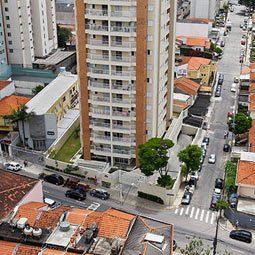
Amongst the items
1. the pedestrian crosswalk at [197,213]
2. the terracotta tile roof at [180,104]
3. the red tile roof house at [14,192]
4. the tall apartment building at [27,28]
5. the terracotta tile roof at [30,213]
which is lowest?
the pedestrian crosswalk at [197,213]

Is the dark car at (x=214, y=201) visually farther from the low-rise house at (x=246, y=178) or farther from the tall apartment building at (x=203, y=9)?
the tall apartment building at (x=203, y=9)

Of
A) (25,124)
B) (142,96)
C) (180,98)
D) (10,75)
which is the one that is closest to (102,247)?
(142,96)

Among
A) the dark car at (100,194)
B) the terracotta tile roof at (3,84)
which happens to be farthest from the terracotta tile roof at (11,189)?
the terracotta tile roof at (3,84)

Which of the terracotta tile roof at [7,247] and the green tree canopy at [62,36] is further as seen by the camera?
the green tree canopy at [62,36]

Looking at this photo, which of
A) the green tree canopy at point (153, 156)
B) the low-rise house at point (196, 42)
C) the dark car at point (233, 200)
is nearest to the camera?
the dark car at point (233, 200)

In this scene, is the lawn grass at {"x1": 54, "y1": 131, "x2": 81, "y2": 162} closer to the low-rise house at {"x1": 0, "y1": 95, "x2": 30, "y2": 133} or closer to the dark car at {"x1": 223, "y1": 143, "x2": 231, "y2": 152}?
the low-rise house at {"x1": 0, "y1": 95, "x2": 30, "y2": 133}

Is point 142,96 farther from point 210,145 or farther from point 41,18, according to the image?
point 41,18

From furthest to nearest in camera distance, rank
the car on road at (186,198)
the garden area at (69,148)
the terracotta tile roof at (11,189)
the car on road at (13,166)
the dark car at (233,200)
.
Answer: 1. the garden area at (69,148)
2. the car on road at (13,166)
3. the car on road at (186,198)
4. the dark car at (233,200)
5. the terracotta tile roof at (11,189)

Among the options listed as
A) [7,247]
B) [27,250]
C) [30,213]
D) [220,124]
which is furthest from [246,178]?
[7,247]
